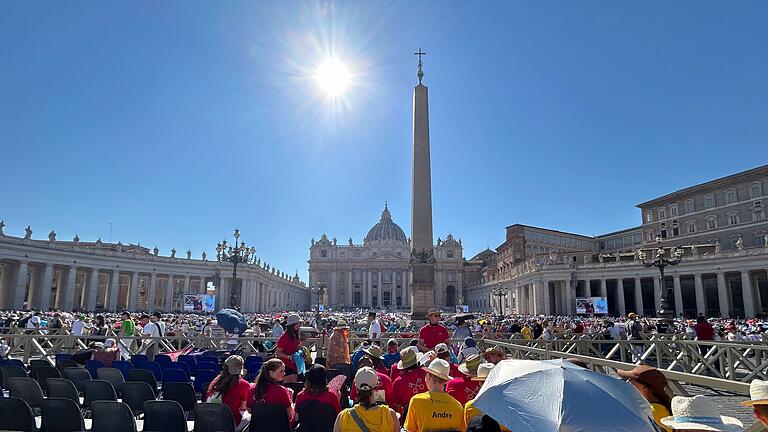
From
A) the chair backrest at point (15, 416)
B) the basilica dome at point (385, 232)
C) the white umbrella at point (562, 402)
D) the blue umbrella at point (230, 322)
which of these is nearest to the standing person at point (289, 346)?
the chair backrest at point (15, 416)

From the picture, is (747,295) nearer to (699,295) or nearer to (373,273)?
(699,295)

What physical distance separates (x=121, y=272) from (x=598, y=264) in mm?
61264

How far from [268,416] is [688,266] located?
58.3m

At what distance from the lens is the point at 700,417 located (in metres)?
2.82

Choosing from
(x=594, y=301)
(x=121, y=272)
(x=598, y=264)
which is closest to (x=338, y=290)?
(x=121, y=272)

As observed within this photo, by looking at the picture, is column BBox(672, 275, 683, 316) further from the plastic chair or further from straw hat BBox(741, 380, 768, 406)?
straw hat BBox(741, 380, 768, 406)

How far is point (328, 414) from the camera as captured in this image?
4934 millimetres

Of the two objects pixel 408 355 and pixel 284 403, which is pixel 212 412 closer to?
pixel 284 403

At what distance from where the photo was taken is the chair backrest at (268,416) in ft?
16.5

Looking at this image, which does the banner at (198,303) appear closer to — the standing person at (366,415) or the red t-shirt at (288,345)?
the red t-shirt at (288,345)

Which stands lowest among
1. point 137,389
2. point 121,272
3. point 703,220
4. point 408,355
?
point 137,389

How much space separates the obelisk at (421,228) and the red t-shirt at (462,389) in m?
18.4

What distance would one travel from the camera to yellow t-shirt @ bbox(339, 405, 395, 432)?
4270 mm

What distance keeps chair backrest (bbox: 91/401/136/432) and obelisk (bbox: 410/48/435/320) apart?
64.2 feet
